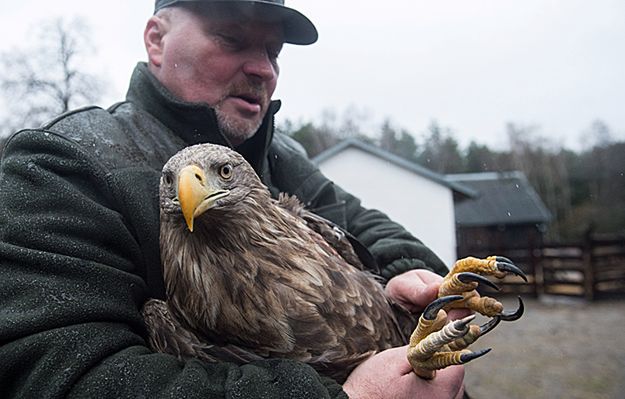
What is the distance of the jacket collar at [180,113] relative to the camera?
174 cm

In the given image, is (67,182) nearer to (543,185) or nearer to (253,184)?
(253,184)

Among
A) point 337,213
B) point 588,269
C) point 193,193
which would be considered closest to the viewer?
point 193,193

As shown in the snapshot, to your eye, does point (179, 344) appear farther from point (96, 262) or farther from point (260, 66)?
point (260, 66)

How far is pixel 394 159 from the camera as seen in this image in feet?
8.61

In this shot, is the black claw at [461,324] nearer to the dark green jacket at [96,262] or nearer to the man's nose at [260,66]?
the dark green jacket at [96,262]

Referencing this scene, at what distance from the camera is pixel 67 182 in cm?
148

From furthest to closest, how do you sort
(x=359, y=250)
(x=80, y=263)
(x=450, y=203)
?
1. (x=450, y=203)
2. (x=359, y=250)
3. (x=80, y=263)

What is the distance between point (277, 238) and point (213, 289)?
0.94 ft

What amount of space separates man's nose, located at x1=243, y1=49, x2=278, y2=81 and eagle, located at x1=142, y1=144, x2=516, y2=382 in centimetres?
32

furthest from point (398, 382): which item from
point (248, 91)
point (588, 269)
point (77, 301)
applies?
point (588, 269)

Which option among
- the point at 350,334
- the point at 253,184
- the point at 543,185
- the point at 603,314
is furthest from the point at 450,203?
the point at 543,185

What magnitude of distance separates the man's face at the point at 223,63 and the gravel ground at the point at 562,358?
10.4 ft

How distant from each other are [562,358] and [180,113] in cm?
508

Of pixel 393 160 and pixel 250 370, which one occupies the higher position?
pixel 393 160
